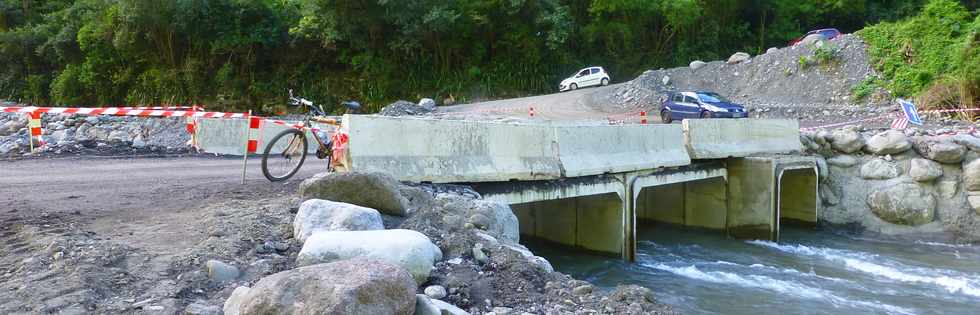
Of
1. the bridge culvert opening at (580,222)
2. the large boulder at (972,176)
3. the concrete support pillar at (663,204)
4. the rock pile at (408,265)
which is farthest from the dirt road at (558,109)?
the rock pile at (408,265)

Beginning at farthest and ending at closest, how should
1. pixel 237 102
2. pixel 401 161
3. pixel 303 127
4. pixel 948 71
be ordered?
pixel 237 102, pixel 948 71, pixel 303 127, pixel 401 161

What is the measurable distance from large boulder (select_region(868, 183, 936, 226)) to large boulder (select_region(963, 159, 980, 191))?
0.64m

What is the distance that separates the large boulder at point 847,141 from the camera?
15.2m

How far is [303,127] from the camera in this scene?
8711mm

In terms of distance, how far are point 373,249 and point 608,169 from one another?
6.68 metres

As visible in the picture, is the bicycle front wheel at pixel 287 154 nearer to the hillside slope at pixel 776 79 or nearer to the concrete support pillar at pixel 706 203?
the concrete support pillar at pixel 706 203

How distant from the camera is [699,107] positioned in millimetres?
23047

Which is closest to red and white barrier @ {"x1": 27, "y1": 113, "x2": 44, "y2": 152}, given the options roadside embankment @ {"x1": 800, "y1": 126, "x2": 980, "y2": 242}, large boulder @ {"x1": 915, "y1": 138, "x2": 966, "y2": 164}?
roadside embankment @ {"x1": 800, "y1": 126, "x2": 980, "y2": 242}

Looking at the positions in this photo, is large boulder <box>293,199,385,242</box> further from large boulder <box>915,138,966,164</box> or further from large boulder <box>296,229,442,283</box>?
large boulder <box>915,138,966,164</box>

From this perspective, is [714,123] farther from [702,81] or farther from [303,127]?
[702,81]

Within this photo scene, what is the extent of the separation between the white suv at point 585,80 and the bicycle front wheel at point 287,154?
2912 centimetres

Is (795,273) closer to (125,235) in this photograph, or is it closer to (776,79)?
(125,235)

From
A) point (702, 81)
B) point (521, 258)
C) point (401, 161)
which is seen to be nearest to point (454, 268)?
point (521, 258)

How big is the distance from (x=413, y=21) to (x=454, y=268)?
31407 mm
